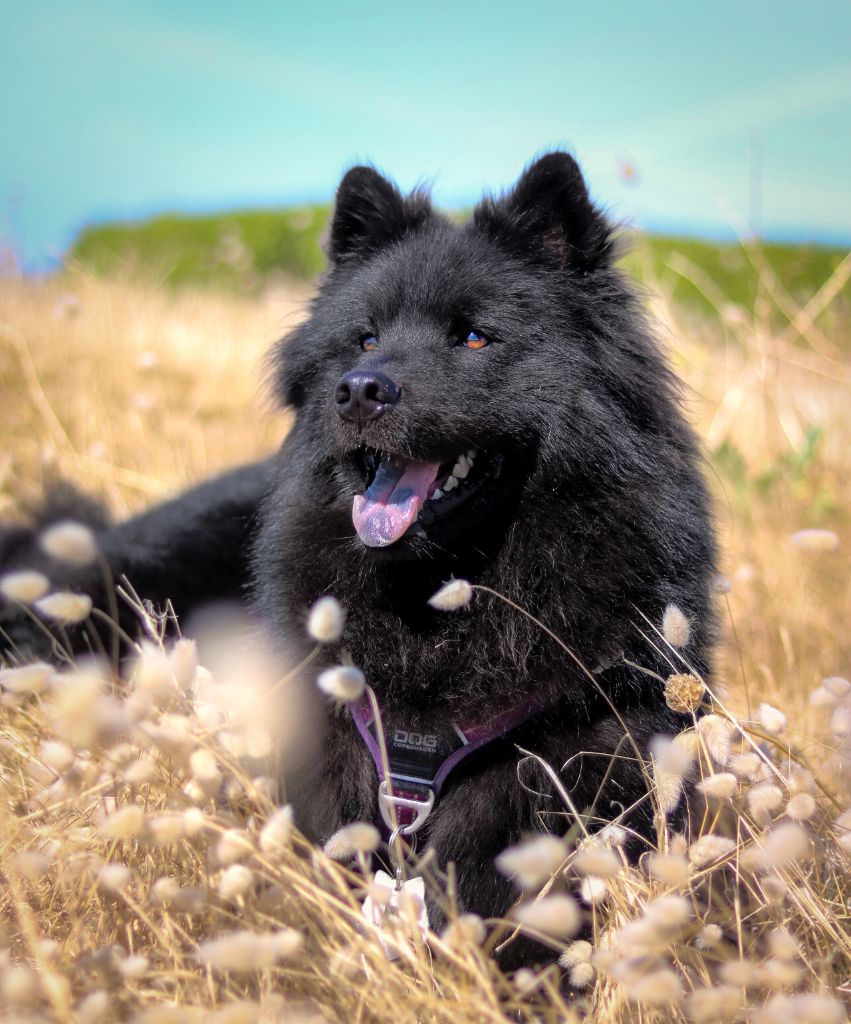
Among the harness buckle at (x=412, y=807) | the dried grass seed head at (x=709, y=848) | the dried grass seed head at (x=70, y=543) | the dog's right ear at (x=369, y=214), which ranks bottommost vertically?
the harness buckle at (x=412, y=807)

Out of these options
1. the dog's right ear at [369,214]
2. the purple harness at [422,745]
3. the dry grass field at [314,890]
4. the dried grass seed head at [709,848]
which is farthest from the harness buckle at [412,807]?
the dog's right ear at [369,214]

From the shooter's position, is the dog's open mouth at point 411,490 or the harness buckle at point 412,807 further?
the dog's open mouth at point 411,490

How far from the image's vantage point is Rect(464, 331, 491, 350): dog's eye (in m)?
2.65

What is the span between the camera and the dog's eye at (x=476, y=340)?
104 inches

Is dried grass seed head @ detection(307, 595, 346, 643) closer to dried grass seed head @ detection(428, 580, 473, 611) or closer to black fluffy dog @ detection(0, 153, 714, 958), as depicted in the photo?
dried grass seed head @ detection(428, 580, 473, 611)

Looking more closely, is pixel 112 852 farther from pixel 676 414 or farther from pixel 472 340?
pixel 676 414

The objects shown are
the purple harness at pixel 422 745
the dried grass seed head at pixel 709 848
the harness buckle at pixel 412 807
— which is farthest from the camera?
the purple harness at pixel 422 745

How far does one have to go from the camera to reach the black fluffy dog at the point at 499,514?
2379 millimetres

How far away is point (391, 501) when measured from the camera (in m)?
2.51

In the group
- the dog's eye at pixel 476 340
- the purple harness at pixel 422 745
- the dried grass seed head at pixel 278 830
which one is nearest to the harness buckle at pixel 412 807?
the purple harness at pixel 422 745

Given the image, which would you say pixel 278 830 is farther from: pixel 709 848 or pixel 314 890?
pixel 709 848

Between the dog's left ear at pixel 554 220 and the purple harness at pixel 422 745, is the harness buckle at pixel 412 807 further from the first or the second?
the dog's left ear at pixel 554 220

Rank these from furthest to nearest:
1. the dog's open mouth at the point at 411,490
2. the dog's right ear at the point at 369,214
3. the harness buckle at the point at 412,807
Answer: the dog's right ear at the point at 369,214, the dog's open mouth at the point at 411,490, the harness buckle at the point at 412,807

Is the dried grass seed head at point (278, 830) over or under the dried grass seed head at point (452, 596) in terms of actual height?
under
